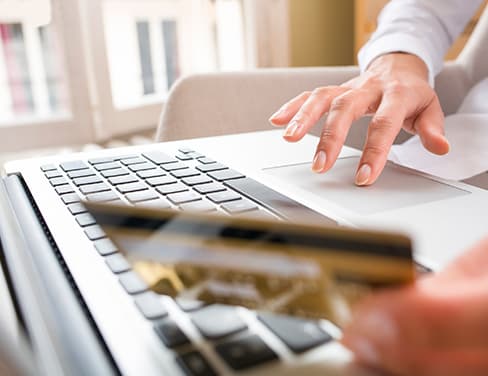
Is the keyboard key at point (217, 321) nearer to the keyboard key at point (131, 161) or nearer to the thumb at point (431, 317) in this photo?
the thumb at point (431, 317)

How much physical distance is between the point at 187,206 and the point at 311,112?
21 cm

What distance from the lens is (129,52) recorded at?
141cm

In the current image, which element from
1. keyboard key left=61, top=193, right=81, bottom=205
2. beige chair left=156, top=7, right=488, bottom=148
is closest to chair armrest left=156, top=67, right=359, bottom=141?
beige chair left=156, top=7, right=488, bottom=148

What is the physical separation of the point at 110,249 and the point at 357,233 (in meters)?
0.17

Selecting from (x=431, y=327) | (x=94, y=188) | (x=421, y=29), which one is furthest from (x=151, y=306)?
(x=421, y=29)

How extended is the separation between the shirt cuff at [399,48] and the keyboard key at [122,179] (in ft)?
1.44

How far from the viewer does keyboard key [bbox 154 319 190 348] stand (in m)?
0.20

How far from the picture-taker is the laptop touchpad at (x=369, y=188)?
1.23 ft

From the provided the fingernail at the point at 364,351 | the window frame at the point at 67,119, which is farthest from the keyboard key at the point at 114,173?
the window frame at the point at 67,119

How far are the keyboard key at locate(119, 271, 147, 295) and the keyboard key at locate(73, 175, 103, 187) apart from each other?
0.21 metres

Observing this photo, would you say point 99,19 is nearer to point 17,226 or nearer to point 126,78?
point 126,78

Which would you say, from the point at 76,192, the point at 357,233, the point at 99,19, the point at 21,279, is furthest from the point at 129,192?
the point at 99,19

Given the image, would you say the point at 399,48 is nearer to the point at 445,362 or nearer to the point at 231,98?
the point at 231,98

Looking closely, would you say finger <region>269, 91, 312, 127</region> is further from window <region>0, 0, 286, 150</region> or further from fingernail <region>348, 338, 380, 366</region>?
window <region>0, 0, 286, 150</region>
